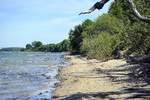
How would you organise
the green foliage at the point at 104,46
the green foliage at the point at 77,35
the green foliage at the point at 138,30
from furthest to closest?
the green foliage at the point at 77,35 → the green foliage at the point at 104,46 → the green foliage at the point at 138,30

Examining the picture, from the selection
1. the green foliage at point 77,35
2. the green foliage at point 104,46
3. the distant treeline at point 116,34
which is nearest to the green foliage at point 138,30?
the distant treeline at point 116,34

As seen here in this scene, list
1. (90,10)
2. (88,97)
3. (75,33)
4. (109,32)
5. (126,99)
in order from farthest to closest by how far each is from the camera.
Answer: (75,33), (109,32), (88,97), (126,99), (90,10)

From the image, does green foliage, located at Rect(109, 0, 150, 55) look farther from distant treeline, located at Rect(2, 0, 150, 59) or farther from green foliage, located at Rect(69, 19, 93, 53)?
green foliage, located at Rect(69, 19, 93, 53)

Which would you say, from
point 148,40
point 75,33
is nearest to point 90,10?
point 148,40

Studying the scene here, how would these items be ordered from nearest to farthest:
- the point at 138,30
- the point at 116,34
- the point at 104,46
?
the point at 138,30
the point at 116,34
the point at 104,46

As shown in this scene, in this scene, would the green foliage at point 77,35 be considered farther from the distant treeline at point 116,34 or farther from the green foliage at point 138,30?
the green foliage at point 138,30

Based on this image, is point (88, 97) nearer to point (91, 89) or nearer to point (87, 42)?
point (91, 89)

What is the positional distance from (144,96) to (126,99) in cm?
119

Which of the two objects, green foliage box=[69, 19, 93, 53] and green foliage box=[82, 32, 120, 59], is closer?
green foliage box=[82, 32, 120, 59]

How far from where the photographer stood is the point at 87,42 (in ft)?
314

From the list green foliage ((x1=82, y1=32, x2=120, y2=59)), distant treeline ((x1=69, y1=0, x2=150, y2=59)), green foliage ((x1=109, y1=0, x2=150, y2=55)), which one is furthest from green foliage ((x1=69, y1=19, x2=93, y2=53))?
green foliage ((x1=109, y1=0, x2=150, y2=55))

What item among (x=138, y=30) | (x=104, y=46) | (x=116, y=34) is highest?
(x=116, y=34)

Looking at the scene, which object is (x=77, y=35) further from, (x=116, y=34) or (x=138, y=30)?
(x=138, y=30)

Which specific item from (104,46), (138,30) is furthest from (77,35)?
(138,30)
